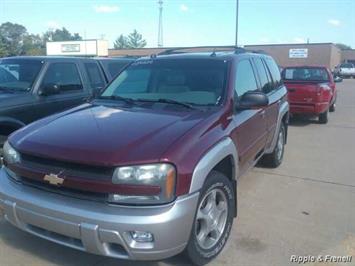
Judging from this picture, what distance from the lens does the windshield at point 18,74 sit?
6.41m

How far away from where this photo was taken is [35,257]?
370 cm

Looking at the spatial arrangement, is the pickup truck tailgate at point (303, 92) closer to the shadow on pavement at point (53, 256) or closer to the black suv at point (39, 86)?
the black suv at point (39, 86)

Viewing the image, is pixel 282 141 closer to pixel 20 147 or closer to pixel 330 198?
pixel 330 198

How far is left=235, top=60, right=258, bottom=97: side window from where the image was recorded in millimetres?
4648

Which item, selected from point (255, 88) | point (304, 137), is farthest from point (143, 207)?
point (304, 137)

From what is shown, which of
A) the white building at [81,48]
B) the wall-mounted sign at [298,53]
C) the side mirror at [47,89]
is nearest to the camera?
the side mirror at [47,89]

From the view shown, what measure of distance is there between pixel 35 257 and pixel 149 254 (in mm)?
1244

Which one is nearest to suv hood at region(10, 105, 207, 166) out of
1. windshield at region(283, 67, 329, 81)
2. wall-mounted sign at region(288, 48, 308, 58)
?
windshield at region(283, 67, 329, 81)

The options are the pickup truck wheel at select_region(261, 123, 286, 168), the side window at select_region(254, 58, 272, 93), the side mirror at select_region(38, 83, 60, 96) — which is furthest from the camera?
the pickup truck wheel at select_region(261, 123, 286, 168)

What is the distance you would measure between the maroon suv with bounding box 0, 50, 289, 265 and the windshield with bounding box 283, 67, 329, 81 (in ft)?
Result: 28.2

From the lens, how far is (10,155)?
11.8 feet

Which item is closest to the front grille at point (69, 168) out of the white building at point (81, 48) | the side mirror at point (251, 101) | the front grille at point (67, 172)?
the front grille at point (67, 172)

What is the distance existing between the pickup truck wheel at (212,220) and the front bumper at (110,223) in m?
0.23

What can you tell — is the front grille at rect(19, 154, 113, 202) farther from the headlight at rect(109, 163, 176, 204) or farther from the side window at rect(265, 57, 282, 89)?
the side window at rect(265, 57, 282, 89)
